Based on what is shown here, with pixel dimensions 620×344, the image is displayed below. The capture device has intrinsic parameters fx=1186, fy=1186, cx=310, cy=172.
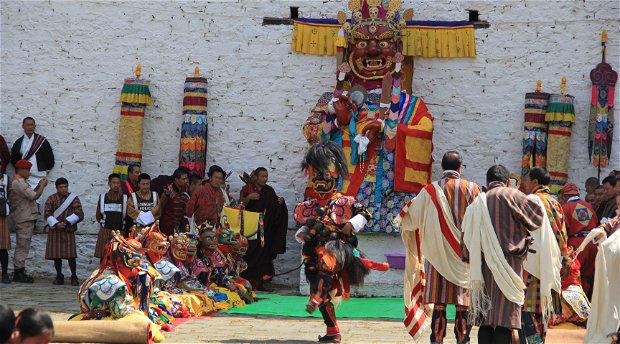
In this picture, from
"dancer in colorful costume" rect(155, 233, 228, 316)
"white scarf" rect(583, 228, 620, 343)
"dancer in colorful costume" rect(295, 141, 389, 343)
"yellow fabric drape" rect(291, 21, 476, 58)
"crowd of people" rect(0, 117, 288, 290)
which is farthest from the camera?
"yellow fabric drape" rect(291, 21, 476, 58)

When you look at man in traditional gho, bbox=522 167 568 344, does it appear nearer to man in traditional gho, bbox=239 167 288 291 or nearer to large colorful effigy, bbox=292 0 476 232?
large colorful effigy, bbox=292 0 476 232

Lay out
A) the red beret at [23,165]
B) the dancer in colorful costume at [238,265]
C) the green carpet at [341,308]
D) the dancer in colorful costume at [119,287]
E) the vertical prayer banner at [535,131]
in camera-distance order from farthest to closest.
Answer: the vertical prayer banner at [535,131] < the red beret at [23,165] < the dancer in colorful costume at [238,265] < the green carpet at [341,308] < the dancer in colorful costume at [119,287]

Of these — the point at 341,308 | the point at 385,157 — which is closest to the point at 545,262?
the point at 341,308

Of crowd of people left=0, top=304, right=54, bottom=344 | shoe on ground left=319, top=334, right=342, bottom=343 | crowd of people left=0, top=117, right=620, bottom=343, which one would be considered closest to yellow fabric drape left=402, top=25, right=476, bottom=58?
crowd of people left=0, top=117, right=620, bottom=343

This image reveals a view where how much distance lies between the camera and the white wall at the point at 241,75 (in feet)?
50.0

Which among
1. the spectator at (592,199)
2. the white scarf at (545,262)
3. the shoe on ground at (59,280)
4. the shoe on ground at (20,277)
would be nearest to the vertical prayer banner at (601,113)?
the spectator at (592,199)

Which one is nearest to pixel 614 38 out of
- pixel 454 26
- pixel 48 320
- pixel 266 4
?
pixel 454 26

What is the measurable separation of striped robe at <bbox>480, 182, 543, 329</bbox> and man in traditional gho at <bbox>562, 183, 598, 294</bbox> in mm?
3497

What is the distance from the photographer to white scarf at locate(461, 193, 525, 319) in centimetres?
843

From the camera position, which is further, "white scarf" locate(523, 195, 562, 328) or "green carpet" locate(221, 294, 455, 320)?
"green carpet" locate(221, 294, 455, 320)

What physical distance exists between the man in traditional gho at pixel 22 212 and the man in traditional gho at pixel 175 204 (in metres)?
1.73

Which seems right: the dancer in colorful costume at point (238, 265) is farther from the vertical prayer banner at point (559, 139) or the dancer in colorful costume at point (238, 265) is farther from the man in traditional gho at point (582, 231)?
the vertical prayer banner at point (559, 139)

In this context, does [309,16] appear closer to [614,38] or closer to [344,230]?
[614,38]

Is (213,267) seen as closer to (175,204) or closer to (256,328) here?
(175,204)
